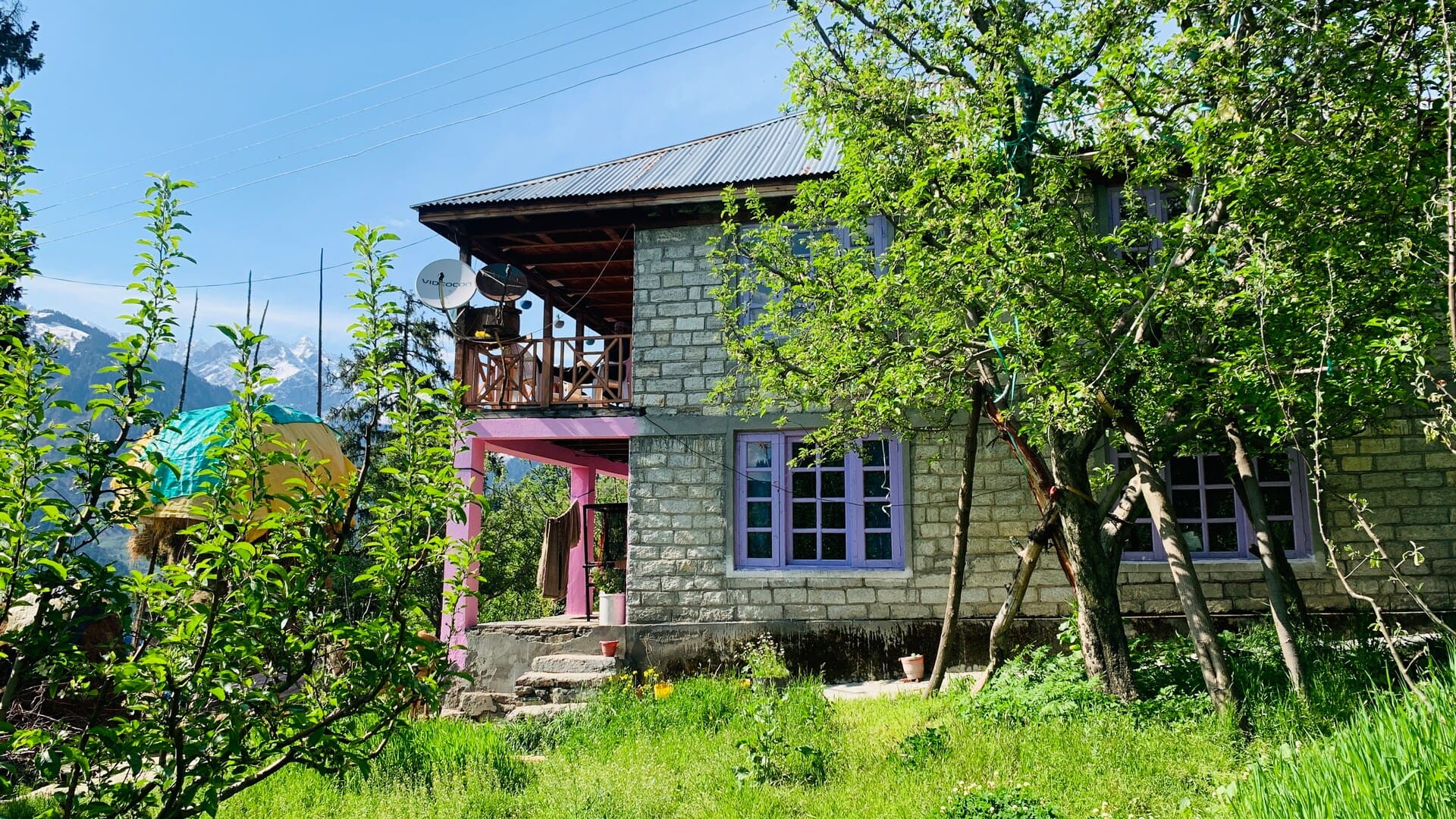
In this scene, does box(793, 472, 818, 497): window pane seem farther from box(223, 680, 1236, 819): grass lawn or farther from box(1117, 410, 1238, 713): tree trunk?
box(1117, 410, 1238, 713): tree trunk

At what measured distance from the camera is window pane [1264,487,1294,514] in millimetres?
8828

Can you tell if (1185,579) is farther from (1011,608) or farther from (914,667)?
(914,667)

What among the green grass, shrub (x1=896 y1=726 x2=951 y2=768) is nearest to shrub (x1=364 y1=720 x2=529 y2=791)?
shrub (x1=896 y1=726 x2=951 y2=768)

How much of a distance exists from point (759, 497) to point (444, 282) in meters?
4.38

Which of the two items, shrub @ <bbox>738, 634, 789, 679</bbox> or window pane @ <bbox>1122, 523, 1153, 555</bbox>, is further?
window pane @ <bbox>1122, 523, 1153, 555</bbox>

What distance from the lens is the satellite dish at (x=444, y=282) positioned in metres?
9.95

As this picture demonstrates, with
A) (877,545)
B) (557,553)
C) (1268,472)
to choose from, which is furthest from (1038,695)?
(557,553)

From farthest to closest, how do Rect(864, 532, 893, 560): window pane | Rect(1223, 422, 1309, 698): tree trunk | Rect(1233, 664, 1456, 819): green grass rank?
1. Rect(864, 532, 893, 560): window pane
2. Rect(1223, 422, 1309, 698): tree trunk
3. Rect(1233, 664, 1456, 819): green grass

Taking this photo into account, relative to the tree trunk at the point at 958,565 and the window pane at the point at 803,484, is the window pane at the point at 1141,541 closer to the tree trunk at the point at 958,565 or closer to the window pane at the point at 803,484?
the tree trunk at the point at 958,565

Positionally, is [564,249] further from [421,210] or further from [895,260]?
[895,260]

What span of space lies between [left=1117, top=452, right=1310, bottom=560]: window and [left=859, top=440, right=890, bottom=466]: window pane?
2375mm

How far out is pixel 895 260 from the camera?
6.38 m

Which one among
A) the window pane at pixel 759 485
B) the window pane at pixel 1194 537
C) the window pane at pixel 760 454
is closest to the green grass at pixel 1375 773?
the window pane at pixel 1194 537

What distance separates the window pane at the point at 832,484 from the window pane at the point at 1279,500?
4.27m
